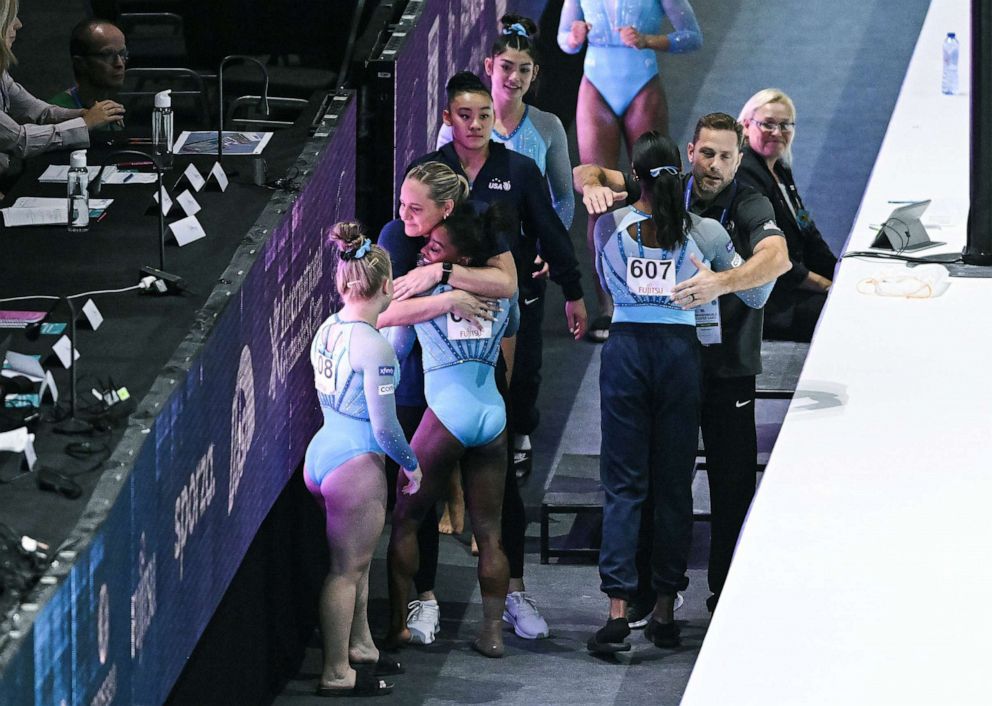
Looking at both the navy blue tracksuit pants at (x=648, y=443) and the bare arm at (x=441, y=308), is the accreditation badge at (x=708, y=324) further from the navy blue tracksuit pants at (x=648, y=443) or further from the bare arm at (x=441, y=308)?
the bare arm at (x=441, y=308)

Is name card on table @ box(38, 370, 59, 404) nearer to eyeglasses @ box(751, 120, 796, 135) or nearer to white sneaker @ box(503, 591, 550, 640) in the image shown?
white sneaker @ box(503, 591, 550, 640)

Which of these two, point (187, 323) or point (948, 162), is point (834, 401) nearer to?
point (187, 323)

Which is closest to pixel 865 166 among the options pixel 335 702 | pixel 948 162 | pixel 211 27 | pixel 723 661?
pixel 948 162

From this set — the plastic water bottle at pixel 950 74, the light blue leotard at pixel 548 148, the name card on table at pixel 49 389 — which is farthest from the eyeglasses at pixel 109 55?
the plastic water bottle at pixel 950 74

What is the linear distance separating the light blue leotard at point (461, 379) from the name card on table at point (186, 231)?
625mm

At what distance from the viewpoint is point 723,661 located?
3822 mm

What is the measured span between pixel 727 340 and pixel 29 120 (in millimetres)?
2291

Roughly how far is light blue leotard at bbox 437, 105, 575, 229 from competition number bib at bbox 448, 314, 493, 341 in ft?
3.43

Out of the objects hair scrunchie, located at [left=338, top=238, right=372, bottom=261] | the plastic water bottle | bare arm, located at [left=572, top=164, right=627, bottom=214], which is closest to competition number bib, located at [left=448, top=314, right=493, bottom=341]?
hair scrunchie, located at [left=338, top=238, right=372, bottom=261]

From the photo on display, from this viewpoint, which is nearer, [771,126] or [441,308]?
[441,308]

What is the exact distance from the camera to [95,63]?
5.90m

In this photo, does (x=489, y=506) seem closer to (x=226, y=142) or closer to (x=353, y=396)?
(x=353, y=396)

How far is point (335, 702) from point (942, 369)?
1873mm

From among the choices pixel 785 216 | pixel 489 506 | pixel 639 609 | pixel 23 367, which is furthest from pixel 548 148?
pixel 23 367
